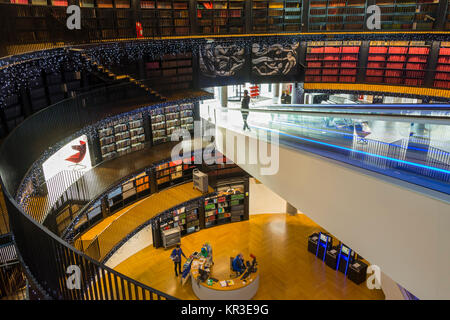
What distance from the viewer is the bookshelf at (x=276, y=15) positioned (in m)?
11.4

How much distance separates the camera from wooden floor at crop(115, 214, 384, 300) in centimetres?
882

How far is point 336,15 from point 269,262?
8415mm

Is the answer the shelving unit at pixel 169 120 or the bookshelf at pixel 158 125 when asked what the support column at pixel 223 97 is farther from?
the bookshelf at pixel 158 125

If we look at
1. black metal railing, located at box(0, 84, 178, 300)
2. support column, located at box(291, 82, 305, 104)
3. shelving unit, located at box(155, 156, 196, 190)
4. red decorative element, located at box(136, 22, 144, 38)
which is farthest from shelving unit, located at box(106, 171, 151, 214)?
support column, located at box(291, 82, 305, 104)

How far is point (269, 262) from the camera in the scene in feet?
32.6

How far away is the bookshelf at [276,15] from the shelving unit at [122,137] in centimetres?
525

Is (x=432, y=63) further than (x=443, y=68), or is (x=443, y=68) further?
(x=432, y=63)

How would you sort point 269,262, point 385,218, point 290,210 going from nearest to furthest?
point 385,218, point 269,262, point 290,210

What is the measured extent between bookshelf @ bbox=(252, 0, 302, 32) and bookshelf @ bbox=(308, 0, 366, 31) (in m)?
0.48

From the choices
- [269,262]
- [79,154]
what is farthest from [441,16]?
[79,154]

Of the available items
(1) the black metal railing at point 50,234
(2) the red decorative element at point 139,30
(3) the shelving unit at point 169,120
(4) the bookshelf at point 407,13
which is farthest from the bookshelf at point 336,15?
(1) the black metal railing at point 50,234

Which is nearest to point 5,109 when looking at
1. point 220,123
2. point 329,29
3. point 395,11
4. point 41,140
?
point 41,140

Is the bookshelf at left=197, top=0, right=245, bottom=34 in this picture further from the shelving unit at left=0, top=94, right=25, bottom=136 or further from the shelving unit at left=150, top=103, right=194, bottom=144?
the shelving unit at left=0, top=94, right=25, bottom=136

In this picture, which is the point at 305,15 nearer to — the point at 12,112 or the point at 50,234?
the point at 12,112
